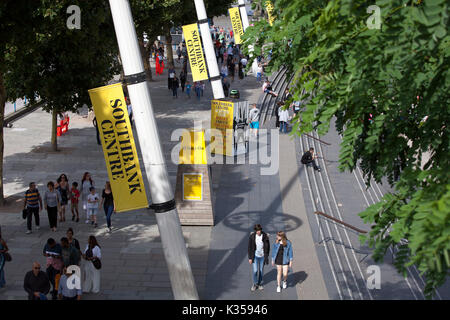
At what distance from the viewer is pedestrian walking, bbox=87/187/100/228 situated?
1686cm

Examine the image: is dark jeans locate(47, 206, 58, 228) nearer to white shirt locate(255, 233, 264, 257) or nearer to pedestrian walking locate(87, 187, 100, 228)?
pedestrian walking locate(87, 187, 100, 228)

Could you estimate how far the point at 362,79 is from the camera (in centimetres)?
714

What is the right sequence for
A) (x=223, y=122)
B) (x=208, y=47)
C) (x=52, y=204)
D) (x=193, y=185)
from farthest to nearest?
(x=223, y=122), (x=208, y=47), (x=193, y=185), (x=52, y=204)

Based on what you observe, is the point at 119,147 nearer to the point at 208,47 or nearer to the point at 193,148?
the point at 193,148

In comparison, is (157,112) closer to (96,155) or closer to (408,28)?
(96,155)

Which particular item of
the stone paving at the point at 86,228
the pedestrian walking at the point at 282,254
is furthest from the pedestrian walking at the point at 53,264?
the pedestrian walking at the point at 282,254

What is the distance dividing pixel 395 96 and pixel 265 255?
6678 mm

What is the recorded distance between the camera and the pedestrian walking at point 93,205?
1686 cm

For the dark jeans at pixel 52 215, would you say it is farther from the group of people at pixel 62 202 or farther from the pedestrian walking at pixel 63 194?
the pedestrian walking at pixel 63 194

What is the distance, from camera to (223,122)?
72.8 feet

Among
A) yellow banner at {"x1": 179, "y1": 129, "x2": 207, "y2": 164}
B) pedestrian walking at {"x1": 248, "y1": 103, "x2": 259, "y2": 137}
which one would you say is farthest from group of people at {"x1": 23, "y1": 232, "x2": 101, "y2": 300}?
pedestrian walking at {"x1": 248, "y1": 103, "x2": 259, "y2": 137}

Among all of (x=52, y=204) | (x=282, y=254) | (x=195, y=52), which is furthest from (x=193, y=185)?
(x=195, y=52)

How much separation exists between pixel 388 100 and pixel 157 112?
25.5 metres

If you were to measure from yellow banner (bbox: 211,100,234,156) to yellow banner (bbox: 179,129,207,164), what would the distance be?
3904mm
